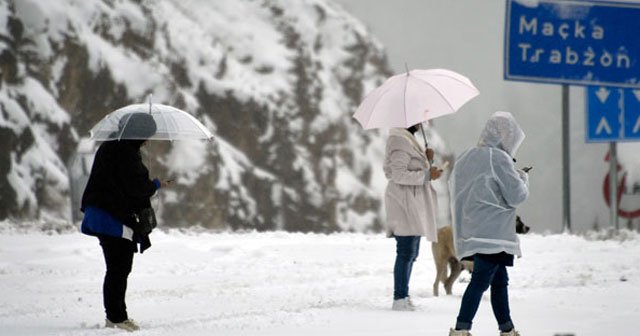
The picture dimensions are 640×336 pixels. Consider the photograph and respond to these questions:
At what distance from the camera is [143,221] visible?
778 cm

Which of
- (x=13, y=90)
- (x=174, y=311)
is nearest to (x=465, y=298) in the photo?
(x=174, y=311)

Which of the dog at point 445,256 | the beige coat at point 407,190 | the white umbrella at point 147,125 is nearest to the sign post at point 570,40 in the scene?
the dog at point 445,256

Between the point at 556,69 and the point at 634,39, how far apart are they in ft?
4.19

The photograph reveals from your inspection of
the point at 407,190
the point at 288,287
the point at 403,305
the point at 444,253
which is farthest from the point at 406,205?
the point at 288,287

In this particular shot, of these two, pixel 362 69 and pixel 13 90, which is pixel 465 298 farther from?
pixel 362 69

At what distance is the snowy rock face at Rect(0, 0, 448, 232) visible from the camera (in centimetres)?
3316

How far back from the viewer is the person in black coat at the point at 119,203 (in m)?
7.66

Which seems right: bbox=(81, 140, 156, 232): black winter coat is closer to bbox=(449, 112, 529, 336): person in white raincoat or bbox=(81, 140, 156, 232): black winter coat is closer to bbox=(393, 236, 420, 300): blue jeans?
bbox=(393, 236, 420, 300): blue jeans

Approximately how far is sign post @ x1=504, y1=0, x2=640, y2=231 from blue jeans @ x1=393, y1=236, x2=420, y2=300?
6.09 m

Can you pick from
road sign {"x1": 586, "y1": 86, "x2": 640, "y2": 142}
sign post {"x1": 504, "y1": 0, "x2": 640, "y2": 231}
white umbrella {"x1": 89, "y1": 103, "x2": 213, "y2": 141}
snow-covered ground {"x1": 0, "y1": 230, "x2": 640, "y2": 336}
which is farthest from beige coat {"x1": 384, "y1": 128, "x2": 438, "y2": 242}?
road sign {"x1": 586, "y1": 86, "x2": 640, "y2": 142}

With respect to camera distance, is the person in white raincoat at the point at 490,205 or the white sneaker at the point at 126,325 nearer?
the person in white raincoat at the point at 490,205

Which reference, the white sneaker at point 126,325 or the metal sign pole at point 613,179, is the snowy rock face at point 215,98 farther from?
the white sneaker at point 126,325

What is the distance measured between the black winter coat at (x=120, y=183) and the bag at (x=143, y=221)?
0.03m

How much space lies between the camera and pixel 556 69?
48.0 ft
